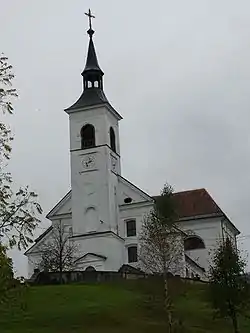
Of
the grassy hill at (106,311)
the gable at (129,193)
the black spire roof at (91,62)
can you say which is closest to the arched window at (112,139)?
the gable at (129,193)

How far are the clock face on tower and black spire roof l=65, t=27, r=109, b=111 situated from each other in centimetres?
565

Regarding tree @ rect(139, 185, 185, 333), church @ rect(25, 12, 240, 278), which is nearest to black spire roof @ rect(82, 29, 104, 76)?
church @ rect(25, 12, 240, 278)

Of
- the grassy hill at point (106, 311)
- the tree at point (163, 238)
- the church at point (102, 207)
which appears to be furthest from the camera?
the church at point (102, 207)

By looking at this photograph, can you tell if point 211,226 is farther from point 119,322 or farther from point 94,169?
point 119,322

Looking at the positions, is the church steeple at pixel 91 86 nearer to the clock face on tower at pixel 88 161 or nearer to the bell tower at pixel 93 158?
the bell tower at pixel 93 158

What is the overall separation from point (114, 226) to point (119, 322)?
113 feet

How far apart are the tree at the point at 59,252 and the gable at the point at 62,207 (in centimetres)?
120

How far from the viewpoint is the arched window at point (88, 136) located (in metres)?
79.5

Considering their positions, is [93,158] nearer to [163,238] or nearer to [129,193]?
[129,193]

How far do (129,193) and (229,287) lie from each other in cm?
3857

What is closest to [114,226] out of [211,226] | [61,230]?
[61,230]

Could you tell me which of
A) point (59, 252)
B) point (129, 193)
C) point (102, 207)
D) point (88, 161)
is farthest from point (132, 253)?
point (88, 161)

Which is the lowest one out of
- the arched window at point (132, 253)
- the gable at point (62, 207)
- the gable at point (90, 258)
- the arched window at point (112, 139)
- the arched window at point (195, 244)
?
the gable at point (90, 258)

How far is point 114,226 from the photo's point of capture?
76812mm
